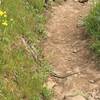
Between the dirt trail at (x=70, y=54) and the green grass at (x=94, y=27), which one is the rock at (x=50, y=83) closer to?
the dirt trail at (x=70, y=54)

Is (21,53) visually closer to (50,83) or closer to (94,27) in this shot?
(50,83)

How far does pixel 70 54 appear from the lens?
26.2ft

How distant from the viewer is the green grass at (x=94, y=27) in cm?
771

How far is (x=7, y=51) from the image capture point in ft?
21.6

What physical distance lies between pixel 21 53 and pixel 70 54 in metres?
1.45

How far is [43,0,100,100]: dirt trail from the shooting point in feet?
22.3

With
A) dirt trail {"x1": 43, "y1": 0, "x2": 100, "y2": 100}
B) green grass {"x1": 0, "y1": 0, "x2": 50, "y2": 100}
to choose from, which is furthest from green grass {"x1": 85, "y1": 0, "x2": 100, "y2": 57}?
green grass {"x1": 0, "y1": 0, "x2": 50, "y2": 100}

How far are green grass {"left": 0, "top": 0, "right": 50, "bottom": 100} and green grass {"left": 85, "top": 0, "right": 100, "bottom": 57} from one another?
1.03 metres

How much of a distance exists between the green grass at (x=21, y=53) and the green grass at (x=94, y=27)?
40.5 inches

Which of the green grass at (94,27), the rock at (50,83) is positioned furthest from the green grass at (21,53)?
the green grass at (94,27)

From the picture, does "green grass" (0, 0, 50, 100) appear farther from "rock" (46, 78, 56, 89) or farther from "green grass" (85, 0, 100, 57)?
"green grass" (85, 0, 100, 57)

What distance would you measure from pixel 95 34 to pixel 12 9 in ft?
5.95

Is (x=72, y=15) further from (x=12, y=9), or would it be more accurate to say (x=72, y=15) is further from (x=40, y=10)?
(x=12, y=9)

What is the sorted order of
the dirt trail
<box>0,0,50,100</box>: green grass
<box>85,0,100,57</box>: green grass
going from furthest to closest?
<box>85,0,100,57</box>: green grass < the dirt trail < <box>0,0,50,100</box>: green grass
